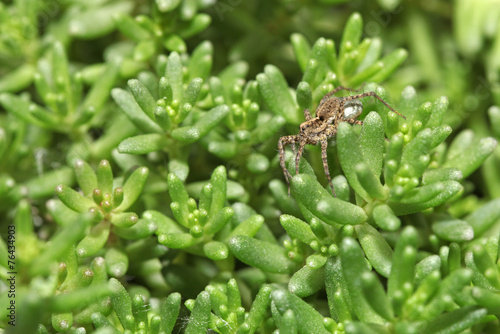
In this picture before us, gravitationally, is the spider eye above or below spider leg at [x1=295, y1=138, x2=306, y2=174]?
above

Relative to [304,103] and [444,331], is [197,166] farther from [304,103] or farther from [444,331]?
[444,331]

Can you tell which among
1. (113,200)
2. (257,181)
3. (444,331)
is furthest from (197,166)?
(444,331)

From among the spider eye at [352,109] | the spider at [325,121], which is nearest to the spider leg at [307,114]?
the spider at [325,121]

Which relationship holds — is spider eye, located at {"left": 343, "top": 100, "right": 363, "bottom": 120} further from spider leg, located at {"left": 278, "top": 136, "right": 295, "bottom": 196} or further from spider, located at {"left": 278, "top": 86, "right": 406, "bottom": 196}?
spider leg, located at {"left": 278, "top": 136, "right": 295, "bottom": 196}

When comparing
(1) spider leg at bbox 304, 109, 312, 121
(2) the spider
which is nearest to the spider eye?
(2) the spider

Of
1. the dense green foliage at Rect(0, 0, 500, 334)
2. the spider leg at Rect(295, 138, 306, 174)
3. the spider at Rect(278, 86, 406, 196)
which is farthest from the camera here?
the spider at Rect(278, 86, 406, 196)

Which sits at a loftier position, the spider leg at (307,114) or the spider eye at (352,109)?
the spider eye at (352,109)

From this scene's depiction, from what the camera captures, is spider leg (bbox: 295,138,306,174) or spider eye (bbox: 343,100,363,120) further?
spider eye (bbox: 343,100,363,120)

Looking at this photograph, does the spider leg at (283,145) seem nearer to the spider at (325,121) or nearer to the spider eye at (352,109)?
the spider at (325,121)
